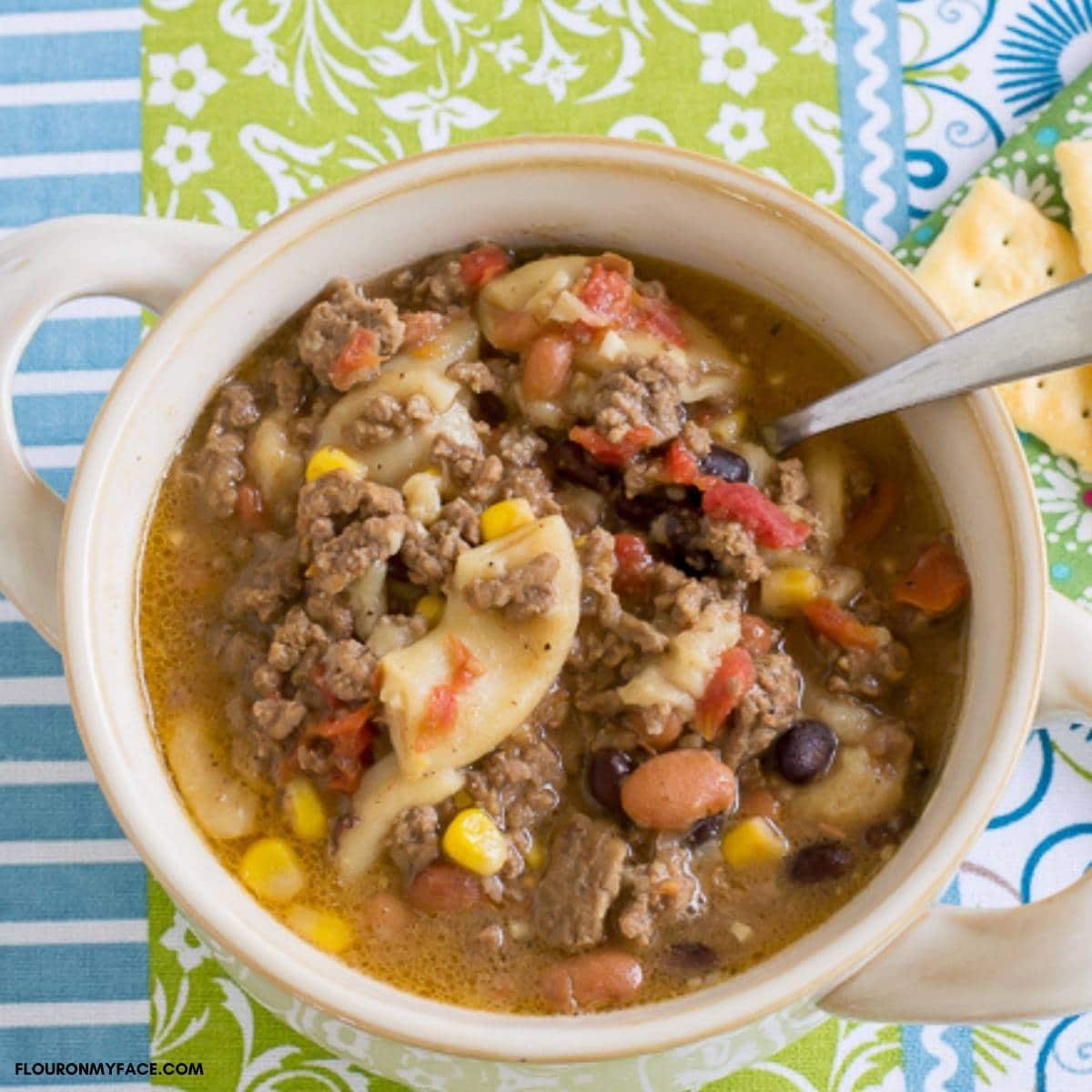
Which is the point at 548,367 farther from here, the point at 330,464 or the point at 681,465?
the point at 330,464

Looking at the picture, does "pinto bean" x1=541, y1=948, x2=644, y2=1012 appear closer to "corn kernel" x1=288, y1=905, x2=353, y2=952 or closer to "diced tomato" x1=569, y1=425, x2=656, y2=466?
"corn kernel" x1=288, y1=905, x2=353, y2=952

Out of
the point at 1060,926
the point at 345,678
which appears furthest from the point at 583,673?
the point at 1060,926

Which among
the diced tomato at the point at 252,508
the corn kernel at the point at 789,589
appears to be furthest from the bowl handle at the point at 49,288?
the corn kernel at the point at 789,589

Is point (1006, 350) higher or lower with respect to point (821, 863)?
higher

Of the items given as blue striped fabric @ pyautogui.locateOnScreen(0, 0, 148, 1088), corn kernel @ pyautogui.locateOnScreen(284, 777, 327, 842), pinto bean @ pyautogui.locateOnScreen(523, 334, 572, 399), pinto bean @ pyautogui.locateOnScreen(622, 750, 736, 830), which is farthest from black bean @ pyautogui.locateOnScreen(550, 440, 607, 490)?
blue striped fabric @ pyautogui.locateOnScreen(0, 0, 148, 1088)

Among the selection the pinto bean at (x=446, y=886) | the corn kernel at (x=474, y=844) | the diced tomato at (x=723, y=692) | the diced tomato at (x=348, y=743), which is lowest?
the pinto bean at (x=446, y=886)

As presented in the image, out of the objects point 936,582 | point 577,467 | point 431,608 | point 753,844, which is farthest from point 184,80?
point 753,844

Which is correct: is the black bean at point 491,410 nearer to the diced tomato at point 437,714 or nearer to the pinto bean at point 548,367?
the pinto bean at point 548,367
